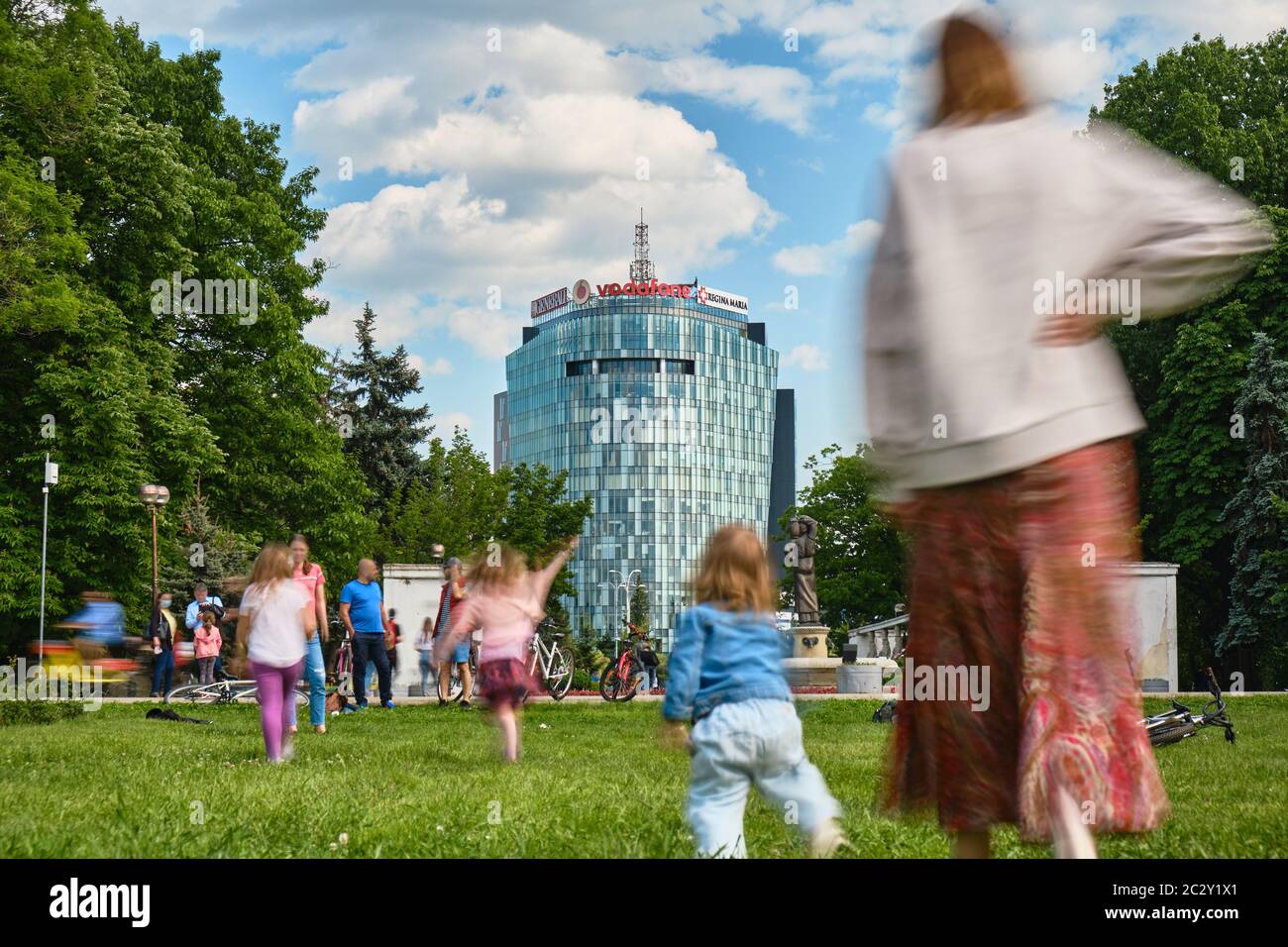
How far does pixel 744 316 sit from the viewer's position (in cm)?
14388

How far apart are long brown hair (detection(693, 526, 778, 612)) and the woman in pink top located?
489 cm

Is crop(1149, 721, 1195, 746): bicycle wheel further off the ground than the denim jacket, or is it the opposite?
the denim jacket

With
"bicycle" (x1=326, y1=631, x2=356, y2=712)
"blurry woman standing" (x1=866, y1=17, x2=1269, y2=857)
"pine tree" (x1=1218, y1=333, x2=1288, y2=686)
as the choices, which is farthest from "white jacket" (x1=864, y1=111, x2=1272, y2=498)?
"pine tree" (x1=1218, y1=333, x2=1288, y2=686)

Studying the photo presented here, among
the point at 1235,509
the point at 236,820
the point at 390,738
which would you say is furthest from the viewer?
the point at 1235,509

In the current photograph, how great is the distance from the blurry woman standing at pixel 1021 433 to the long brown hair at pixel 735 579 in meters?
1.31

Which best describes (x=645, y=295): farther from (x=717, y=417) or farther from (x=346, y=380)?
(x=346, y=380)

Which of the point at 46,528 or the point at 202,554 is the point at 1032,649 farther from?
the point at 202,554

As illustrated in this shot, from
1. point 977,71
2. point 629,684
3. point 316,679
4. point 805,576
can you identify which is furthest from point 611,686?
point 977,71

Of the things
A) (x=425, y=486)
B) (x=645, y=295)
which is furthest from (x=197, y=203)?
(x=645, y=295)

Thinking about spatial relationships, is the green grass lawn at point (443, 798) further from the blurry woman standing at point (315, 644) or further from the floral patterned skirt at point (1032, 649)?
the floral patterned skirt at point (1032, 649)

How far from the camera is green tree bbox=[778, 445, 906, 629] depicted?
2349 inches

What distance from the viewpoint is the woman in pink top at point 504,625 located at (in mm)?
9367

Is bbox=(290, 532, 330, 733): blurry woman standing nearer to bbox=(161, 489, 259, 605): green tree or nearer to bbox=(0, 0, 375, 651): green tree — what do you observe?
bbox=(0, 0, 375, 651): green tree
